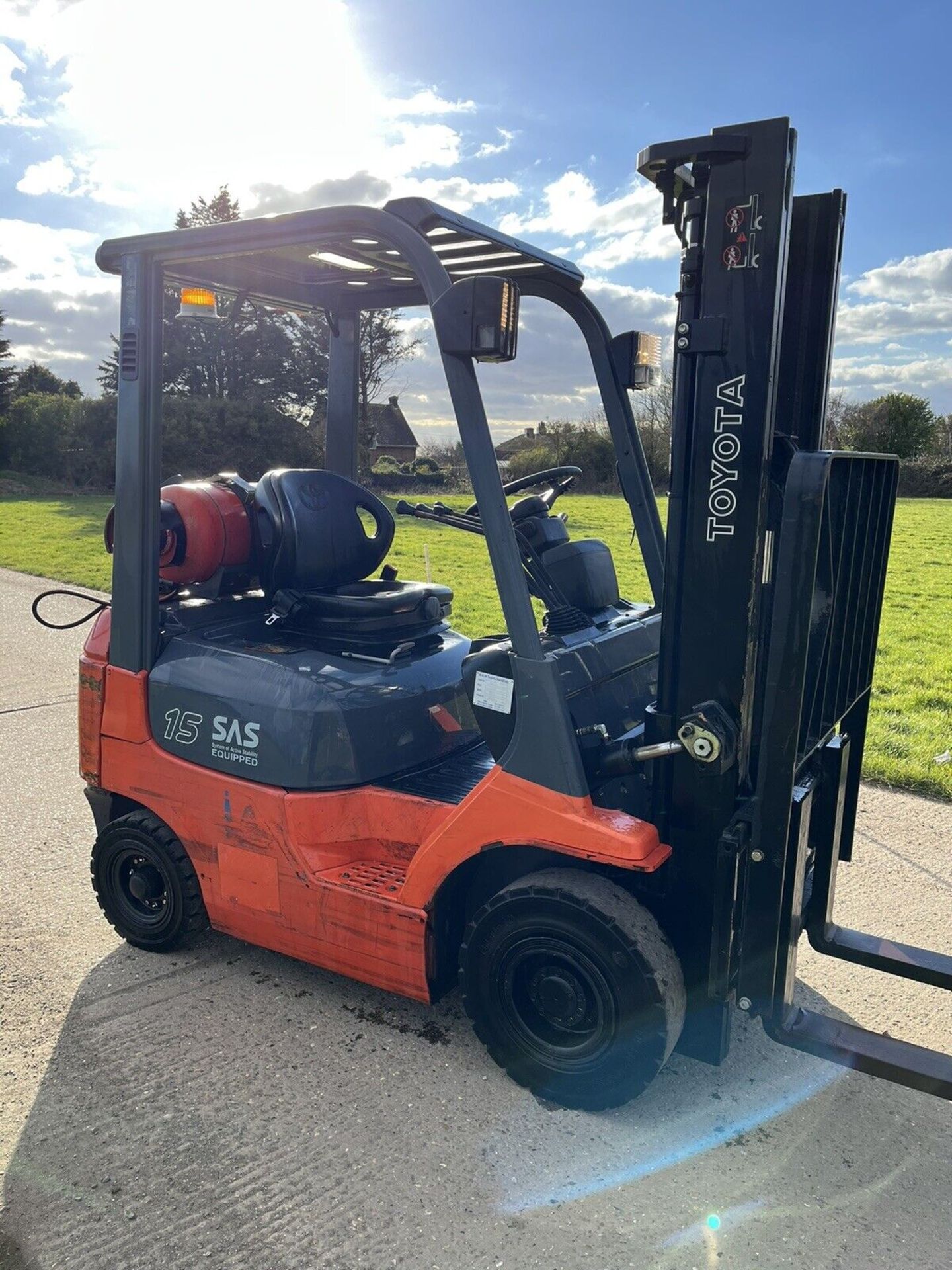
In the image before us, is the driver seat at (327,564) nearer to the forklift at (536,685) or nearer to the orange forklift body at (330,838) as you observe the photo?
the forklift at (536,685)

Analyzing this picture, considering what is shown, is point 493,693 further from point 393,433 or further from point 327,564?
point 393,433

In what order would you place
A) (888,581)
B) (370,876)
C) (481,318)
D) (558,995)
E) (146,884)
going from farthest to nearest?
1. (888,581)
2. (146,884)
3. (370,876)
4. (558,995)
5. (481,318)

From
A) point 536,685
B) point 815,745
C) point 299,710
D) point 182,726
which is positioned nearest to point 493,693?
point 536,685

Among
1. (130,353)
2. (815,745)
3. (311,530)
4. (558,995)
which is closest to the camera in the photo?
(558,995)

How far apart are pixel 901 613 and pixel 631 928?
10.8 m

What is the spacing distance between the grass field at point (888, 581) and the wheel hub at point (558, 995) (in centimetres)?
381

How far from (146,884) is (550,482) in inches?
87.9

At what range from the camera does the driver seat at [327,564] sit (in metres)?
3.64

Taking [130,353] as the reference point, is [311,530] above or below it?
below

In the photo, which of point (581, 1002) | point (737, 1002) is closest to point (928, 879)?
point (737, 1002)

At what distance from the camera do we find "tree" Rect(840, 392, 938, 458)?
38.1 meters

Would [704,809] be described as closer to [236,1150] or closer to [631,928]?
A: [631,928]

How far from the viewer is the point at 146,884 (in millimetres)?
3777

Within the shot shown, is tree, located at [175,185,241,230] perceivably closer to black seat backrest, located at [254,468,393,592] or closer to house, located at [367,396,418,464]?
house, located at [367,396,418,464]
